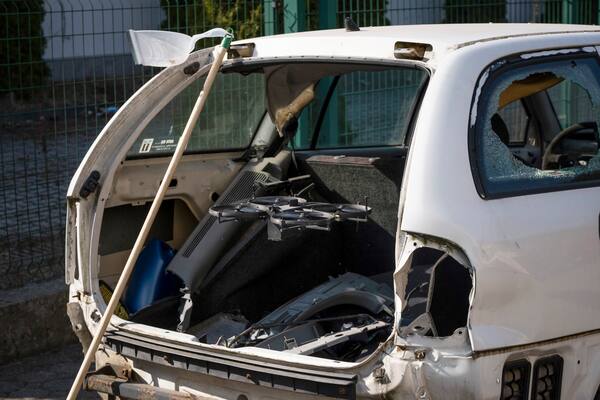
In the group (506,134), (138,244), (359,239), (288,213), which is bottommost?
(359,239)

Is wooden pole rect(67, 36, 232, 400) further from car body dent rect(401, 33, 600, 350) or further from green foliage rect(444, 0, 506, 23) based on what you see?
green foliage rect(444, 0, 506, 23)

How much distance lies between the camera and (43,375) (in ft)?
22.7

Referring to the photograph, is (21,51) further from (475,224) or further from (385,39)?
(475,224)

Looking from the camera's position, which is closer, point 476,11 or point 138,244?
point 138,244

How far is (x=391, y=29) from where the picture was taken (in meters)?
5.23

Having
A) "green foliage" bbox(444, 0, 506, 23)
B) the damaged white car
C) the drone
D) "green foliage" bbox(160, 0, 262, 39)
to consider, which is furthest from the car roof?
"green foliage" bbox(444, 0, 506, 23)

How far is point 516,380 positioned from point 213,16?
15.9 feet

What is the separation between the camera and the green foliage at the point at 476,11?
11016 mm

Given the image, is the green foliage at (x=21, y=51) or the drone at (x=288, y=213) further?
the green foliage at (x=21, y=51)

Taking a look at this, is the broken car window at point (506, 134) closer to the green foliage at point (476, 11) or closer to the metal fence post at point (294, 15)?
the metal fence post at point (294, 15)

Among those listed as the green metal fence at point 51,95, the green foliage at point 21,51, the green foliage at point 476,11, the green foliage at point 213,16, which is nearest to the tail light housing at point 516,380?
the green metal fence at point 51,95

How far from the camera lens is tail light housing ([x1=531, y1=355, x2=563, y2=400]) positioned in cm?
433

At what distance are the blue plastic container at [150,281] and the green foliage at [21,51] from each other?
230 cm

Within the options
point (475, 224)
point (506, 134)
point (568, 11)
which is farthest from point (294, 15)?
point (475, 224)
